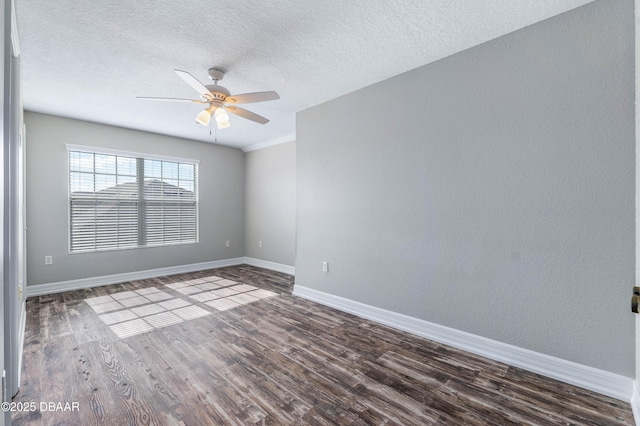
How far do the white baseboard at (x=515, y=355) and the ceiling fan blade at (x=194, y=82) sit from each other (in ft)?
8.72

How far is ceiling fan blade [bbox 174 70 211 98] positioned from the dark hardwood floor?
2252 mm

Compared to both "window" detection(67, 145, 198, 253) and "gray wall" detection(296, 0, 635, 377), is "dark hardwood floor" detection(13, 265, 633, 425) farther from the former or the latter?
"window" detection(67, 145, 198, 253)

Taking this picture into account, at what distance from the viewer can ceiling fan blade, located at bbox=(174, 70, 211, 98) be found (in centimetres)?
224

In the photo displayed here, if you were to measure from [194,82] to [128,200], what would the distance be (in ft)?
11.5

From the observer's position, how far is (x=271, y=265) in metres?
5.80

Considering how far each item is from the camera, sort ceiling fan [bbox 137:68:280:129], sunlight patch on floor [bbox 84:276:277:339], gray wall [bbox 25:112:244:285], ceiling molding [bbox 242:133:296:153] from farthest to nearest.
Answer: ceiling molding [bbox 242:133:296:153], gray wall [bbox 25:112:244:285], sunlight patch on floor [bbox 84:276:277:339], ceiling fan [bbox 137:68:280:129]

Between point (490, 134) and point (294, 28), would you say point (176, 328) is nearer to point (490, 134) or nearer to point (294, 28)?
point (294, 28)

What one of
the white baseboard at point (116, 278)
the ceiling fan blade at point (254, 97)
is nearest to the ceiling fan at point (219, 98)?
the ceiling fan blade at point (254, 97)

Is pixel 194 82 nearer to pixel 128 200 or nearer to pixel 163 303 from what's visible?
pixel 163 303

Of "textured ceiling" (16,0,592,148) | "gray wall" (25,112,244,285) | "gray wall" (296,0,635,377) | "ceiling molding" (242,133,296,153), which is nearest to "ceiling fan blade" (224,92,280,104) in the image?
"textured ceiling" (16,0,592,148)

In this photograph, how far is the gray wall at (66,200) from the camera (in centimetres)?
405

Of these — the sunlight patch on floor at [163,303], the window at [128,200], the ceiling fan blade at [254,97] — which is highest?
the ceiling fan blade at [254,97]

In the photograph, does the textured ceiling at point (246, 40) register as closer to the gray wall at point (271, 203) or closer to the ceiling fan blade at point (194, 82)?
the ceiling fan blade at point (194, 82)

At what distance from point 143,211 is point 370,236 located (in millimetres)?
4155
